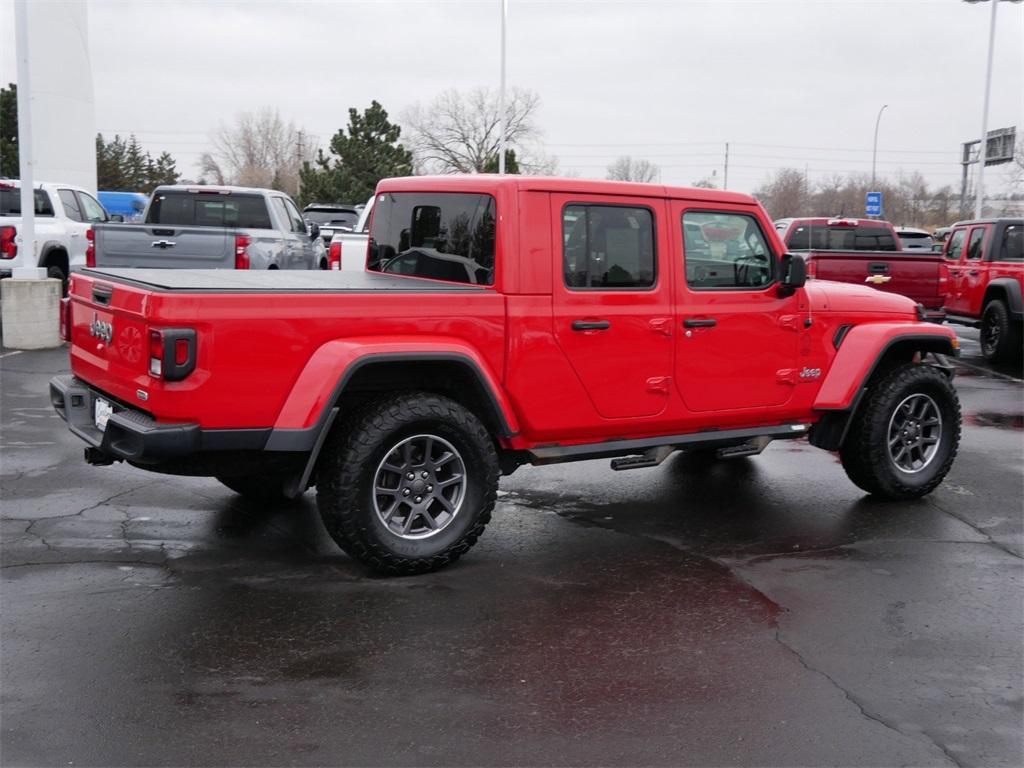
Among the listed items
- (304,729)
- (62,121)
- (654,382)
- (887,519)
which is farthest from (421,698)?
(62,121)

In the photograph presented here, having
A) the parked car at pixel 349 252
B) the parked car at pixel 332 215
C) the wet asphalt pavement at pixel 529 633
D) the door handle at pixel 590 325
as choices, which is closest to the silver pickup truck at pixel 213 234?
the parked car at pixel 349 252

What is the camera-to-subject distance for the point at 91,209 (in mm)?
17438

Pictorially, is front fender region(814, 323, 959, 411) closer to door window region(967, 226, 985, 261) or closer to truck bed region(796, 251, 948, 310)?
truck bed region(796, 251, 948, 310)

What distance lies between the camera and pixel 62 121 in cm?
4162

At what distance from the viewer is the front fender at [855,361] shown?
6.53m

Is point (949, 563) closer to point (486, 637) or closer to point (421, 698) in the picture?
point (486, 637)

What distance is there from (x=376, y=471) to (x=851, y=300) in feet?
11.3

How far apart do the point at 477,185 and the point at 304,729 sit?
3098mm

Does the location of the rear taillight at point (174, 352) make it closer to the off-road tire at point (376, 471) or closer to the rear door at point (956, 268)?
the off-road tire at point (376, 471)

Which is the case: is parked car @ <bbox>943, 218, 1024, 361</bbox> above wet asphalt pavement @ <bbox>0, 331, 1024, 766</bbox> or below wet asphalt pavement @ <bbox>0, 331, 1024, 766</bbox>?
above

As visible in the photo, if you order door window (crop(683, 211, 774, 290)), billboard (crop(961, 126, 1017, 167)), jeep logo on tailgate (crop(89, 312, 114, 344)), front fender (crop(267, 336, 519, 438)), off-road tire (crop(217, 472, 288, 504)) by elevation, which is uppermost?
billboard (crop(961, 126, 1017, 167))

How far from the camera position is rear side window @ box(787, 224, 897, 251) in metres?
17.3

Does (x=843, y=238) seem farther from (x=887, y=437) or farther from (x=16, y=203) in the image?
(x=16, y=203)

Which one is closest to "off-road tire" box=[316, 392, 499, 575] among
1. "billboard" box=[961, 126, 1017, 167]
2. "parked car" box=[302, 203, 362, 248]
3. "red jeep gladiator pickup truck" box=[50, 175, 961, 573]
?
"red jeep gladiator pickup truck" box=[50, 175, 961, 573]
